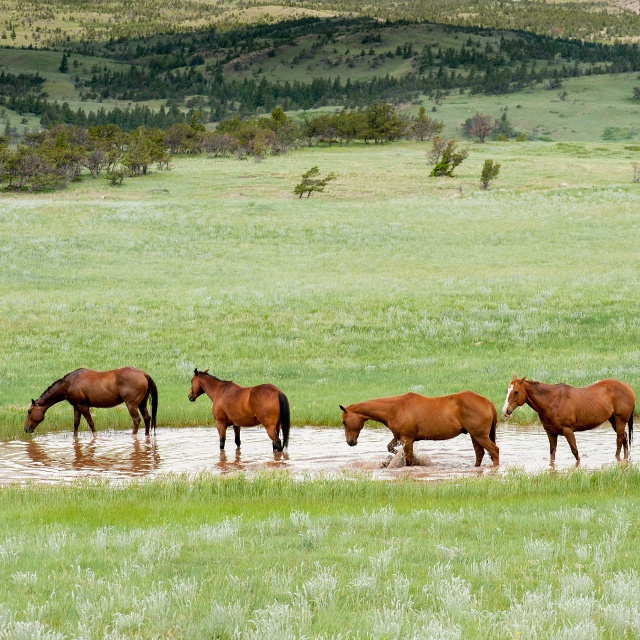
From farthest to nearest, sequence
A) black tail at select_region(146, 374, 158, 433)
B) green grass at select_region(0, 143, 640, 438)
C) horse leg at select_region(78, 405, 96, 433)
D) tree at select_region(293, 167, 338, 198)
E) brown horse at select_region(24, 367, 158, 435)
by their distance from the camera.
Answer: tree at select_region(293, 167, 338, 198), green grass at select_region(0, 143, 640, 438), horse leg at select_region(78, 405, 96, 433), brown horse at select_region(24, 367, 158, 435), black tail at select_region(146, 374, 158, 433)

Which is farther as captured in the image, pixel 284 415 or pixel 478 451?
pixel 284 415

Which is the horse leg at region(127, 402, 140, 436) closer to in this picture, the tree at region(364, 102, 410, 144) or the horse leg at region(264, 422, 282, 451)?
the horse leg at region(264, 422, 282, 451)

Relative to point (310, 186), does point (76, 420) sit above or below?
below

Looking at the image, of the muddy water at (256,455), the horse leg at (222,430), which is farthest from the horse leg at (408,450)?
the horse leg at (222,430)

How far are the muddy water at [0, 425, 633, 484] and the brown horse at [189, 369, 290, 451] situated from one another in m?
0.41

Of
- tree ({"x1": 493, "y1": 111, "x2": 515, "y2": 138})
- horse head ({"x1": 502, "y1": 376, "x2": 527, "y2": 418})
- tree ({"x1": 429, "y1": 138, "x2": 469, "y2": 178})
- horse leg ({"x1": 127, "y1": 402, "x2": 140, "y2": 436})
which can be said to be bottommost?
horse leg ({"x1": 127, "y1": 402, "x2": 140, "y2": 436})

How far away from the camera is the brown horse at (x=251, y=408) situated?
14.8 metres

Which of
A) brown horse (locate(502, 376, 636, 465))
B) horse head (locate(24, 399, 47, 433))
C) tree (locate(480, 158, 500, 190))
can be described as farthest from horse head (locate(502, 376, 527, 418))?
tree (locate(480, 158, 500, 190))

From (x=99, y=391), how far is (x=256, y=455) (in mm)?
3654

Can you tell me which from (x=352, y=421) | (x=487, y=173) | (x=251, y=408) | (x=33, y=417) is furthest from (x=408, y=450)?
(x=487, y=173)

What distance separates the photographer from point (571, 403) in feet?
44.5

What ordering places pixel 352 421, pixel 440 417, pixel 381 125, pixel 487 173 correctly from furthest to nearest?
pixel 381 125 < pixel 487 173 < pixel 352 421 < pixel 440 417

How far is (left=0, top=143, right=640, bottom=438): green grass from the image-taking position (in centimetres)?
2223

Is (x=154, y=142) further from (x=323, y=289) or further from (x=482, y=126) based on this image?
(x=323, y=289)
